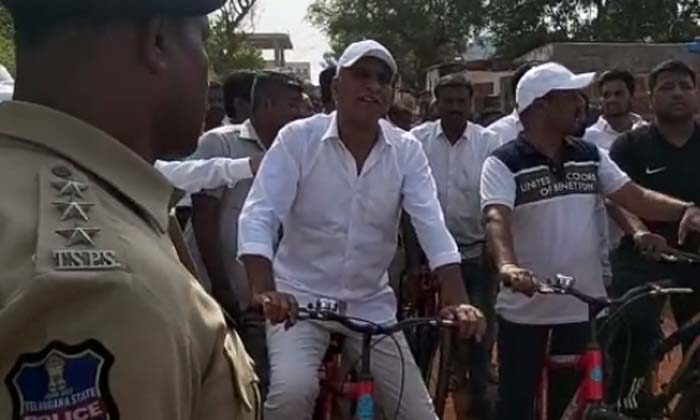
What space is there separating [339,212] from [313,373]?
1.90 feet

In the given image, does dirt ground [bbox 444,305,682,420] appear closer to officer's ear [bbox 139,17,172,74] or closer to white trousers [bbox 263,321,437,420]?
white trousers [bbox 263,321,437,420]

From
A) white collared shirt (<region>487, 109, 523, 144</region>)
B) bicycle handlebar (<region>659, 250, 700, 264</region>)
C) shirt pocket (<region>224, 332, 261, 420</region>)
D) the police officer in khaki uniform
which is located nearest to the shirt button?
the police officer in khaki uniform

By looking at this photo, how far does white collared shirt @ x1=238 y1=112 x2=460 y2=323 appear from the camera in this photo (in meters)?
4.05

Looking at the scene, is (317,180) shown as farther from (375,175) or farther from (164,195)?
(164,195)

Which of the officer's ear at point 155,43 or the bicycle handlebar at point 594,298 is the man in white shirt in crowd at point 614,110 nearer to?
the bicycle handlebar at point 594,298

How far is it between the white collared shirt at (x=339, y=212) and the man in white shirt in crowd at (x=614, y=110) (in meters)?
3.43

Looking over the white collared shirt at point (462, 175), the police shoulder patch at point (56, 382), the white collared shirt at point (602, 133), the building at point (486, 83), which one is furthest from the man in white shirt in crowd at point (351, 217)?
the building at point (486, 83)

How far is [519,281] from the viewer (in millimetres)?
4059

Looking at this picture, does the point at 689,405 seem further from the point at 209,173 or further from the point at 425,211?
the point at 209,173

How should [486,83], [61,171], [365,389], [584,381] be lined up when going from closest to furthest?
[61,171]
[365,389]
[584,381]
[486,83]

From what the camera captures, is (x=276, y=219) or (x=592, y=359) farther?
(x=592, y=359)

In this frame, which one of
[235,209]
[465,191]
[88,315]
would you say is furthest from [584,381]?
[88,315]

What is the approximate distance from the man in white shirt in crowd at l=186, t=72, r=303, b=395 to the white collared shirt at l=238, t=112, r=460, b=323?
0.39 metres

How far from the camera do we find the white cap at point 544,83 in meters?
4.62
